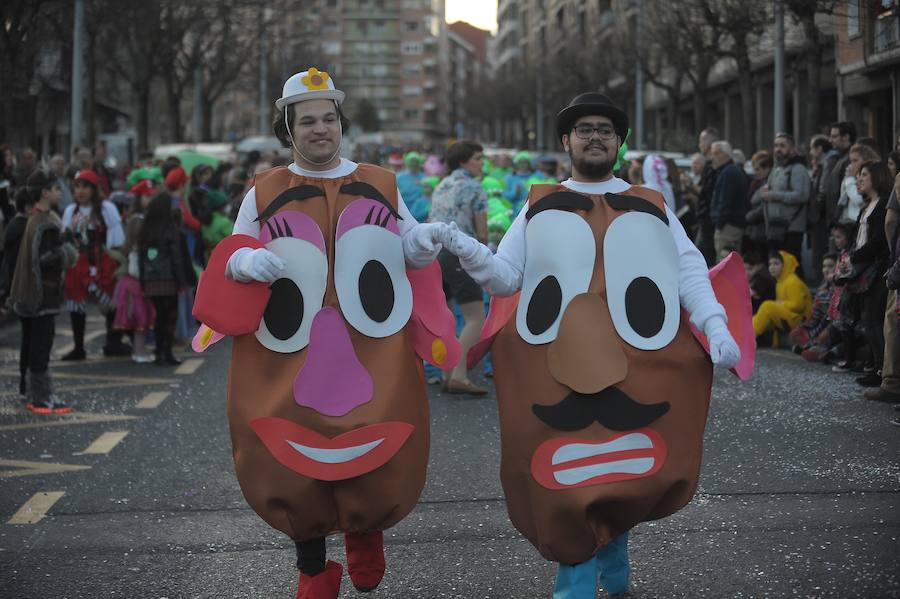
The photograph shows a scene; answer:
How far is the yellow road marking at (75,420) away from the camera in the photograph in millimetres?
8695

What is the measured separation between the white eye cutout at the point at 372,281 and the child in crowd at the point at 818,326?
22.7 feet

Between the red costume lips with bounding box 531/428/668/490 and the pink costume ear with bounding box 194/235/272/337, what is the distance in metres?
1.04

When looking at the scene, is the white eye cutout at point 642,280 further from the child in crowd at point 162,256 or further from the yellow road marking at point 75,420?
the child in crowd at point 162,256

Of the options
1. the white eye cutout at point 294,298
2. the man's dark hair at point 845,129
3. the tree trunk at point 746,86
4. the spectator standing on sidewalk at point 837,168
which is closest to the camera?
the white eye cutout at point 294,298

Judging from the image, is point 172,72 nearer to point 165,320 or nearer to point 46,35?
point 46,35

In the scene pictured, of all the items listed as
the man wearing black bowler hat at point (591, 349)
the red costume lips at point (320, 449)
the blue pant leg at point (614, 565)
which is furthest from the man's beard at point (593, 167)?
the blue pant leg at point (614, 565)

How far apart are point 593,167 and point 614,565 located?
1.42 meters

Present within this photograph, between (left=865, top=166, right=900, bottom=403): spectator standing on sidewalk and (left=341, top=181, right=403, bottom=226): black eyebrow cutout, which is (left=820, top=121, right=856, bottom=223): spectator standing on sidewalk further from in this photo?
(left=341, top=181, right=403, bottom=226): black eyebrow cutout

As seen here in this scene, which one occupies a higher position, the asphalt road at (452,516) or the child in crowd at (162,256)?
the child in crowd at (162,256)

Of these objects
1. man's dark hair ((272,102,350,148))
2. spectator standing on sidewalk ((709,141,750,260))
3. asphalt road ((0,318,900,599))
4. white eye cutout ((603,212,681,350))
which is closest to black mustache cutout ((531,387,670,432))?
white eye cutout ((603,212,681,350))

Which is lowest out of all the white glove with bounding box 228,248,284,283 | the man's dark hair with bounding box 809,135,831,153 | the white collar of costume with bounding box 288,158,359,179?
the white glove with bounding box 228,248,284,283

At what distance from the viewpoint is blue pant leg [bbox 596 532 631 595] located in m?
4.72

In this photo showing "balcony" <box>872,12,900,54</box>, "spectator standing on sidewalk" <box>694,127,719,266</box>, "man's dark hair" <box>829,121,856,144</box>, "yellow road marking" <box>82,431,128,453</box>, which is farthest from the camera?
"balcony" <box>872,12,900,54</box>

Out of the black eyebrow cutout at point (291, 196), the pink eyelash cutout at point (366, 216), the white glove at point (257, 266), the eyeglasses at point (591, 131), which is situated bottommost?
the white glove at point (257, 266)
